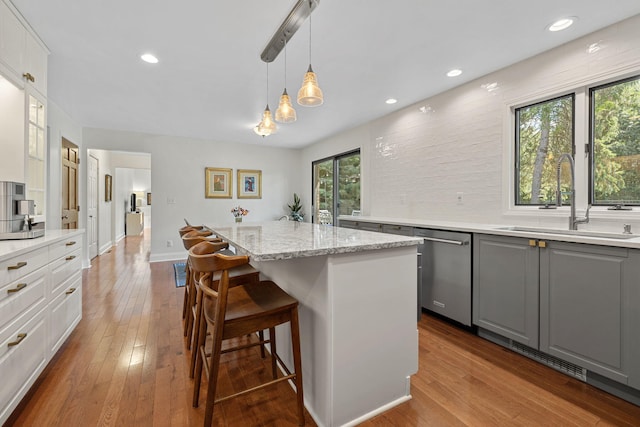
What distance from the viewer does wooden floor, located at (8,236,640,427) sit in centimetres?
146

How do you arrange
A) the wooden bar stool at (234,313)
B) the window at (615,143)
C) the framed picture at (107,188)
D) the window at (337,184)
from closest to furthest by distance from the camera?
the wooden bar stool at (234,313), the window at (615,143), the window at (337,184), the framed picture at (107,188)

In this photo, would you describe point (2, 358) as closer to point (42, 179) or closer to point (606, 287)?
point (42, 179)

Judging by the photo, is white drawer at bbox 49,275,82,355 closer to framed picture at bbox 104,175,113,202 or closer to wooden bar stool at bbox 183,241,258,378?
wooden bar stool at bbox 183,241,258,378

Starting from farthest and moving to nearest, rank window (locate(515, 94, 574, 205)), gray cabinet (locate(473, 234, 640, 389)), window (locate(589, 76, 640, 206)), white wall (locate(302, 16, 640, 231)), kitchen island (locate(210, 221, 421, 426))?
window (locate(515, 94, 574, 205)) → white wall (locate(302, 16, 640, 231)) → window (locate(589, 76, 640, 206)) → gray cabinet (locate(473, 234, 640, 389)) → kitchen island (locate(210, 221, 421, 426))

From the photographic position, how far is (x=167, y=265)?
501cm

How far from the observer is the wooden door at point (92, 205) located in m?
5.17

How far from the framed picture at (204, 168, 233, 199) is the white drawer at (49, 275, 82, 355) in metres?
3.50

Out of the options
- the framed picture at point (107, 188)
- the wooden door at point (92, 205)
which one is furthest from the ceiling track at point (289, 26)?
the framed picture at point (107, 188)

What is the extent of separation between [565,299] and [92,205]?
7.01 m

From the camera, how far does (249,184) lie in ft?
20.4

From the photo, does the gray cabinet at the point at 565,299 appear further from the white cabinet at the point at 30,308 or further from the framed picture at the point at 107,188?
the framed picture at the point at 107,188

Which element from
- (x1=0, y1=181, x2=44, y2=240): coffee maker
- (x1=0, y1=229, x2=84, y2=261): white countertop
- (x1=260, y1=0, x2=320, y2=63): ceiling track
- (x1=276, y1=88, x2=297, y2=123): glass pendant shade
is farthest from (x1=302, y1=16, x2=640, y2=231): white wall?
(x1=0, y1=181, x2=44, y2=240): coffee maker

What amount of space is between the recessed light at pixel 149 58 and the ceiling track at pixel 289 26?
1.05 m

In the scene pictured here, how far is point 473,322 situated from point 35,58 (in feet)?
13.5
